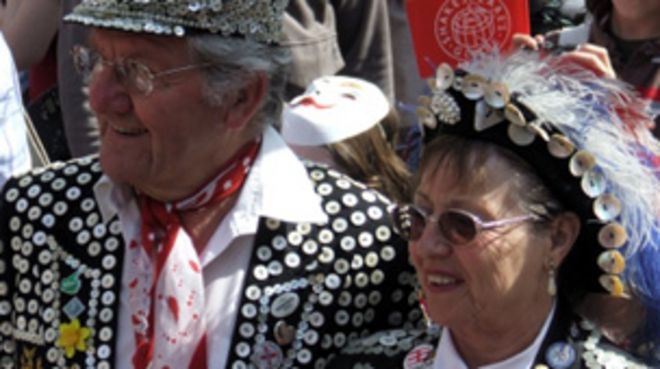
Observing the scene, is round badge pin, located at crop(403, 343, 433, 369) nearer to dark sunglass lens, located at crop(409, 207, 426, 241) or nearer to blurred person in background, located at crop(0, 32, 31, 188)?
dark sunglass lens, located at crop(409, 207, 426, 241)

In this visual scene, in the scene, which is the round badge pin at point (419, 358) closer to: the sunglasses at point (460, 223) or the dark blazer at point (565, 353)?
the dark blazer at point (565, 353)

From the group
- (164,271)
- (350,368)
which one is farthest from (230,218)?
(350,368)

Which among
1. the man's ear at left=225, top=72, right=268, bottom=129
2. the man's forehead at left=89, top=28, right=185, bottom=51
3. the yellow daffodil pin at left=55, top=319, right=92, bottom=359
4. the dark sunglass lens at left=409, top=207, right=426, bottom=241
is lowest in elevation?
the yellow daffodil pin at left=55, top=319, right=92, bottom=359

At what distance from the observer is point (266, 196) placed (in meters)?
3.15

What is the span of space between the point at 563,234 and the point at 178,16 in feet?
3.07

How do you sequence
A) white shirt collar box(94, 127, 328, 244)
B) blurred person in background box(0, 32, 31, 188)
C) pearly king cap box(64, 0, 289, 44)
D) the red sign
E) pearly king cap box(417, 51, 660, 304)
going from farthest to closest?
blurred person in background box(0, 32, 31, 188), the red sign, white shirt collar box(94, 127, 328, 244), pearly king cap box(64, 0, 289, 44), pearly king cap box(417, 51, 660, 304)

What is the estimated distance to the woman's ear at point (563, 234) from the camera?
9.21ft

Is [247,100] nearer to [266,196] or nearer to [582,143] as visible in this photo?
[266,196]

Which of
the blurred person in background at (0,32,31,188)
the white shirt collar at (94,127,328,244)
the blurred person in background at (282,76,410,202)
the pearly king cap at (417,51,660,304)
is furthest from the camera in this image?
the blurred person in background at (282,76,410,202)

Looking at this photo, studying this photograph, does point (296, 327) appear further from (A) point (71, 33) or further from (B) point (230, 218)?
(A) point (71, 33)

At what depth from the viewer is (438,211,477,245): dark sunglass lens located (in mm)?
2756

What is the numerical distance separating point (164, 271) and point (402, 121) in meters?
1.68

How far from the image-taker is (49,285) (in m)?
3.12

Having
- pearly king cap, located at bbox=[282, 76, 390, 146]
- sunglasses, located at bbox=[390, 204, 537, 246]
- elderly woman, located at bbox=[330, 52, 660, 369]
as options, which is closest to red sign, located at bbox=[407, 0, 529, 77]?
pearly king cap, located at bbox=[282, 76, 390, 146]
